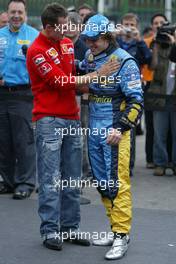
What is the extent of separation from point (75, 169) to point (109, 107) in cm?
74

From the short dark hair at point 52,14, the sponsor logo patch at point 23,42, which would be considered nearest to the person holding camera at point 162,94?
the sponsor logo patch at point 23,42

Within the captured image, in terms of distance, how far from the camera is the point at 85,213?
8.13 meters

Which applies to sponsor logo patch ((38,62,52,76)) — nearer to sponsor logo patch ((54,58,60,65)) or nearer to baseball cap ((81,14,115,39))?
sponsor logo patch ((54,58,60,65))

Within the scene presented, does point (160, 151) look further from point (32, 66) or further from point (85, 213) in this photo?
point (32, 66)

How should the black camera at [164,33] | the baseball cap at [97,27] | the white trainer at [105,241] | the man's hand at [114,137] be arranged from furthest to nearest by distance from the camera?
the black camera at [164,33] < the white trainer at [105,241] < the baseball cap at [97,27] < the man's hand at [114,137]

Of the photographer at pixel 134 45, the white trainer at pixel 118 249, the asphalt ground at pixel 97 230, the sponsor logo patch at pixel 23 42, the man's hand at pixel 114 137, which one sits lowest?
the asphalt ground at pixel 97 230

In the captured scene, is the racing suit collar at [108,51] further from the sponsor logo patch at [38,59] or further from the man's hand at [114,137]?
the man's hand at [114,137]

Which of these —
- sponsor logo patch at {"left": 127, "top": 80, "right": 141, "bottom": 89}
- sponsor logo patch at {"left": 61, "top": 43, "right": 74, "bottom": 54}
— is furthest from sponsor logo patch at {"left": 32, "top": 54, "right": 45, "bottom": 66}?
sponsor logo patch at {"left": 127, "top": 80, "right": 141, "bottom": 89}

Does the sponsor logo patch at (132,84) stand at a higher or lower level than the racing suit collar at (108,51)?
lower

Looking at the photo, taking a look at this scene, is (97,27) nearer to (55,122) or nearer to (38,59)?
(38,59)

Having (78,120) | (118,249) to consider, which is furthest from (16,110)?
(118,249)

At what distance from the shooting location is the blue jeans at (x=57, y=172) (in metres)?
6.69

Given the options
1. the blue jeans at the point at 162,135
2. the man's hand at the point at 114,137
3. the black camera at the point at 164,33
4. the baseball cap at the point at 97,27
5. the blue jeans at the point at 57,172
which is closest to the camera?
the man's hand at the point at 114,137

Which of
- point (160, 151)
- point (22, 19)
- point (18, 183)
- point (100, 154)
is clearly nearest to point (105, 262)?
point (100, 154)
